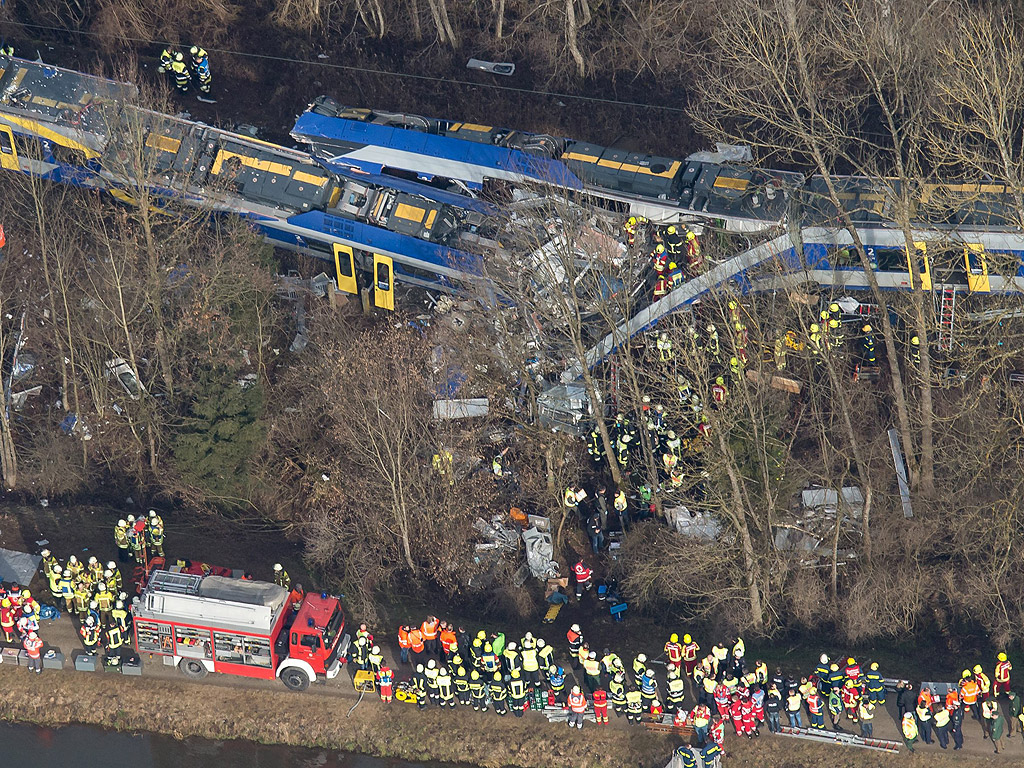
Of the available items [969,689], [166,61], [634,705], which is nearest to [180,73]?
[166,61]

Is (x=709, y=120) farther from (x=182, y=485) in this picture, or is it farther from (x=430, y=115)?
(x=182, y=485)

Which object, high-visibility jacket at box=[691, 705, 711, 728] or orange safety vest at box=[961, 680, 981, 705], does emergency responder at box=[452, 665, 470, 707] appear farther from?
orange safety vest at box=[961, 680, 981, 705]

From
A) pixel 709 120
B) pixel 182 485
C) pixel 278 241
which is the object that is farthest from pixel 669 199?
pixel 182 485

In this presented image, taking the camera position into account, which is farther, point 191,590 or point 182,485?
point 182,485

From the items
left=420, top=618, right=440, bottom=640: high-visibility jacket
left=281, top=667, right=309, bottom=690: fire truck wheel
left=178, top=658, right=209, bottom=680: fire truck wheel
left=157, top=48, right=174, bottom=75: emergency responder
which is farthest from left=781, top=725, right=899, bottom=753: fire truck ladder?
left=157, top=48, right=174, bottom=75: emergency responder

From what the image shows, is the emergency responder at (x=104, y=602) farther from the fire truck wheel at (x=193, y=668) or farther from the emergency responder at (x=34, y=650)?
the fire truck wheel at (x=193, y=668)

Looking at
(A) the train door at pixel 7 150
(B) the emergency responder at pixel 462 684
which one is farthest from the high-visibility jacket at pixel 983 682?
(A) the train door at pixel 7 150

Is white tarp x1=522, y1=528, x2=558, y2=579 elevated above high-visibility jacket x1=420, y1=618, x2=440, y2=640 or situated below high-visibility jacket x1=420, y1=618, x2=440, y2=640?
above
